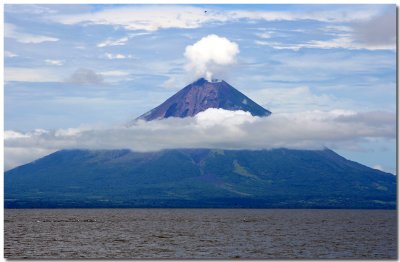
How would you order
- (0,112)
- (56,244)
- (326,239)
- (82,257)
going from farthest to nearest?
(326,239) → (56,244) → (82,257) → (0,112)

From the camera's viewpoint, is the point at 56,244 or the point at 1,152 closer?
the point at 1,152

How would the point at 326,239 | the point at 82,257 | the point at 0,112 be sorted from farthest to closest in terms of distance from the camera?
the point at 326,239 < the point at 82,257 < the point at 0,112

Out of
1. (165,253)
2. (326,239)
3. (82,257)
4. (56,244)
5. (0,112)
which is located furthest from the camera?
(326,239)

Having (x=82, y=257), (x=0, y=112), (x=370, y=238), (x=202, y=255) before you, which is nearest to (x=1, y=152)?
(x=0, y=112)

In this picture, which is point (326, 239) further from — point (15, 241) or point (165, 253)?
point (15, 241)

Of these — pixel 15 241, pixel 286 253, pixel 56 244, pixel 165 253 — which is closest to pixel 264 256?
pixel 286 253

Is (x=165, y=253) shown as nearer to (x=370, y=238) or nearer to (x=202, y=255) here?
(x=202, y=255)

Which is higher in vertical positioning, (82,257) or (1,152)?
(1,152)

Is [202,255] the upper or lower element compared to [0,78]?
lower

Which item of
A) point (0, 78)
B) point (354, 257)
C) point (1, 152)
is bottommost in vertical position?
point (354, 257)
